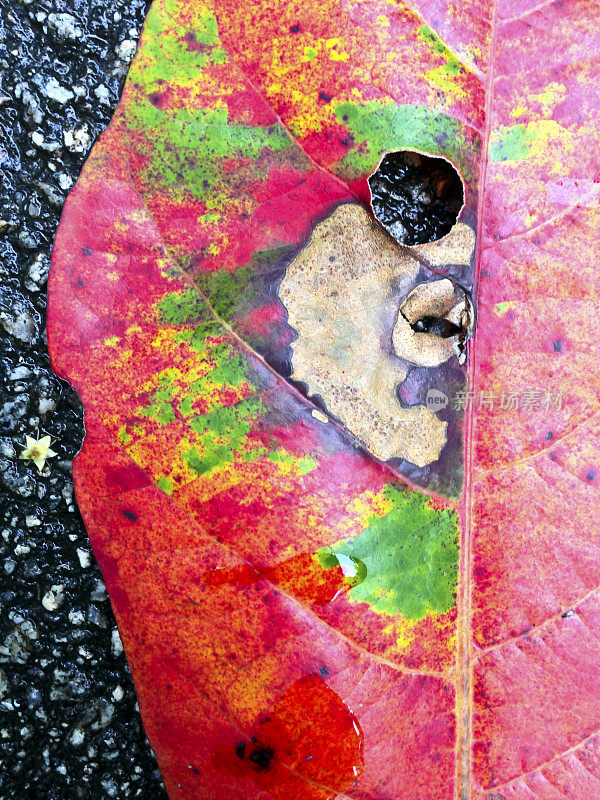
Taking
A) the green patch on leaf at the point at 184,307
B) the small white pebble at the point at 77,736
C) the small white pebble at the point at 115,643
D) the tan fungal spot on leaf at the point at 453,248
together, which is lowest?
the small white pebble at the point at 77,736

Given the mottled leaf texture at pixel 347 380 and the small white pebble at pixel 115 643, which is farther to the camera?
the small white pebble at pixel 115 643

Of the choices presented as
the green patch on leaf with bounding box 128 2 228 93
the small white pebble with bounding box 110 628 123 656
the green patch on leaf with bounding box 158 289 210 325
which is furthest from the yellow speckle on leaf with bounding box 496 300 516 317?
the small white pebble with bounding box 110 628 123 656

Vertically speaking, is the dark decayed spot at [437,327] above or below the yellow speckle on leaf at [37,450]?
above

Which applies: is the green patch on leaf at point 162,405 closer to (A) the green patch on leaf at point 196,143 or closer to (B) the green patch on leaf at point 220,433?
(B) the green patch on leaf at point 220,433

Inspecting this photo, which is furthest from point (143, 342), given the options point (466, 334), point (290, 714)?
point (290, 714)

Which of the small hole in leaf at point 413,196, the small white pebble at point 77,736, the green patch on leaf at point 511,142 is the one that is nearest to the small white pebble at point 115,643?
the small white pebble at point 77,736

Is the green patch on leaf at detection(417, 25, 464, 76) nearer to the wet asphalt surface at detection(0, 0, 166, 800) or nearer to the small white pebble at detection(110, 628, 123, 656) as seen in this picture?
the wet asphalt surface at detection(0, 0, 166, 800)

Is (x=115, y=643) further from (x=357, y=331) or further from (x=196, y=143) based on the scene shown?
(x=196, y=143)

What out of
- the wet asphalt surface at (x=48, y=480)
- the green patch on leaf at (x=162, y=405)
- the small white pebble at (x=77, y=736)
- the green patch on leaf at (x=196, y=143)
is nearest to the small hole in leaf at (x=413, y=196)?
the green patch on leaf at (x=196, y=143)
